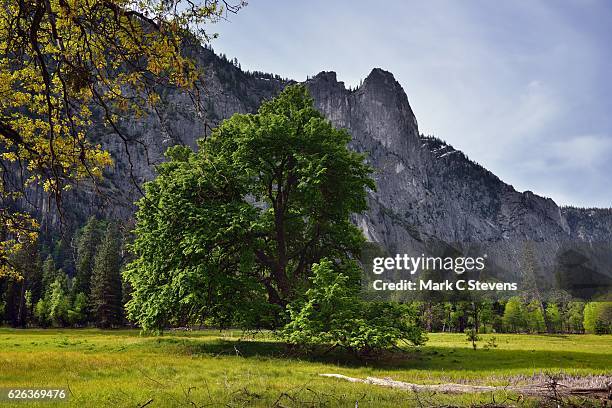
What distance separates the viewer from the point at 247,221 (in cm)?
2422

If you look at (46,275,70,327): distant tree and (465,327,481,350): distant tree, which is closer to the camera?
(465,327,481,350): distant tree

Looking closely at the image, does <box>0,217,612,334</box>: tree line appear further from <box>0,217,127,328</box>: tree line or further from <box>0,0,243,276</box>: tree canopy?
<box>0,0,243,276</box>: tree canopy

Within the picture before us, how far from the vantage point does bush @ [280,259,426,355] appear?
21.6 m

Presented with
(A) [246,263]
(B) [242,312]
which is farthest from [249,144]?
(B) [242,312]

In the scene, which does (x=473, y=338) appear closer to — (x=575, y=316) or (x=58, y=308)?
(x=58, y=308)

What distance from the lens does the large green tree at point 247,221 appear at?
24531mm

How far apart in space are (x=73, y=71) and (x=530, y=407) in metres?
8.72

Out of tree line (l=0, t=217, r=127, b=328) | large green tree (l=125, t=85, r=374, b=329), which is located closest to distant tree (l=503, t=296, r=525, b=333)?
tree line (l=0, t=217, r=127, b=328)

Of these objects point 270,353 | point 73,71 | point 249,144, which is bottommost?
point 270,353

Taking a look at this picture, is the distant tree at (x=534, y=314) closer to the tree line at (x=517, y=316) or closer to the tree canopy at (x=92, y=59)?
the tree line at (x=517, y=316)

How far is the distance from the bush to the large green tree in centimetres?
300

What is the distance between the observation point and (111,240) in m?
79.4

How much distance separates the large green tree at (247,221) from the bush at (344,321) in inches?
118

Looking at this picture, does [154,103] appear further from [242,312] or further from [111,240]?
[111,240]
